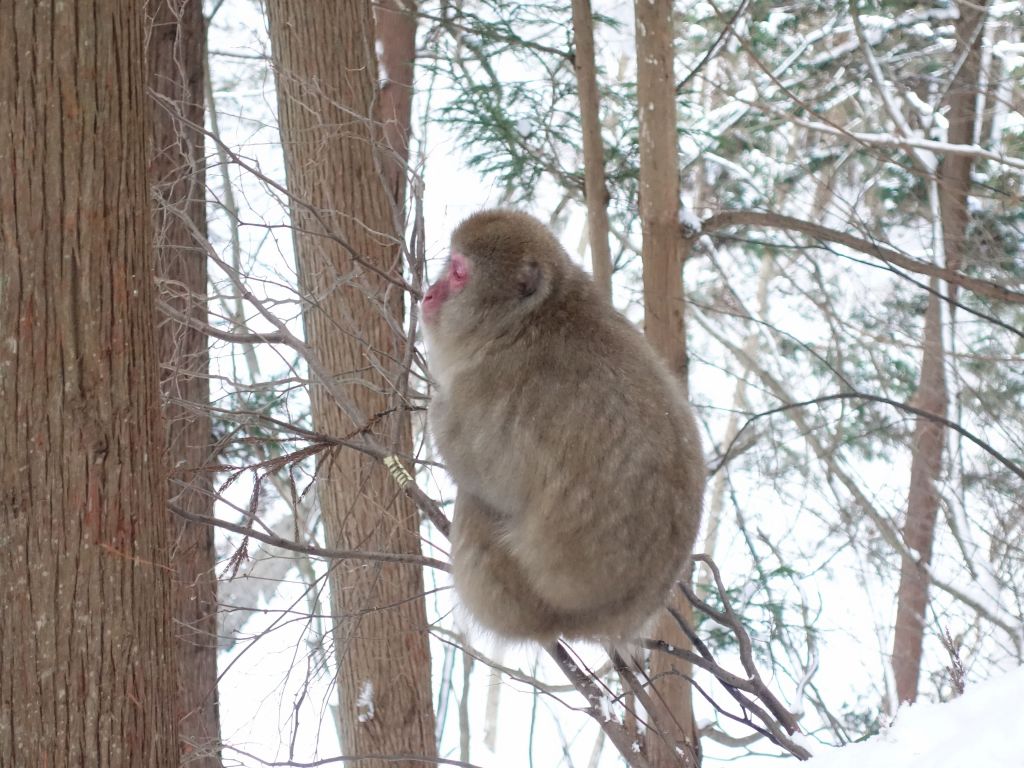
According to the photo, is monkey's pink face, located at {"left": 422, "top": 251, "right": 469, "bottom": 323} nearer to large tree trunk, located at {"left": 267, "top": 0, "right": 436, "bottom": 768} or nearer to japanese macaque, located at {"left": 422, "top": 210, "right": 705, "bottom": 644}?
japanese macaque, located at {"left": 422, "top": 210, "right": 705, "bottom": 644}

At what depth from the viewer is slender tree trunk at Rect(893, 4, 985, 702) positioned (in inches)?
340

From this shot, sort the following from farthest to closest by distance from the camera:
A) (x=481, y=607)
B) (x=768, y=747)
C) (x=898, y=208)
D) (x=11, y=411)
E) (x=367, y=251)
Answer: (x=768, y=747), (x=898, y=208), (x=367, y=251), (x=481, y=607), (x=11, y=411)

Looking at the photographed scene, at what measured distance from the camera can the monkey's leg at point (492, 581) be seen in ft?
9.86

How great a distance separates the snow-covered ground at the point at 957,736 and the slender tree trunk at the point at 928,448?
666 cm

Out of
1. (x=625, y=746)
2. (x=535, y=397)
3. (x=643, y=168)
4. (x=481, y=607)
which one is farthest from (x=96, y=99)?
(x=643, y=168)

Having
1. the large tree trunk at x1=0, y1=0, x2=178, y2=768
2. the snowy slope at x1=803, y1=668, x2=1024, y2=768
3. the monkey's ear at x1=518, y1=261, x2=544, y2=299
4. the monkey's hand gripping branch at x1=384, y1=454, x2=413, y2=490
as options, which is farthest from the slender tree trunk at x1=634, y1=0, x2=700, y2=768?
the large tree trunk at x1=0, y1=0, x2=178, y2=768

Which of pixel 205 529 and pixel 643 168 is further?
pixel 205 529

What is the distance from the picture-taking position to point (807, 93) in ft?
32.4

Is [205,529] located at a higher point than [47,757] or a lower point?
higher

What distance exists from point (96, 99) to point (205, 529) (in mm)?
3976

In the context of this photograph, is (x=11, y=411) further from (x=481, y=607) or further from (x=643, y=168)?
(x=643, y=168)

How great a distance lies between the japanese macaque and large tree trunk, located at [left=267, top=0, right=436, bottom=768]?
3.86ft

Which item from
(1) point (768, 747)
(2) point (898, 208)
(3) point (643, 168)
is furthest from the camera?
(1) point (768, 747)

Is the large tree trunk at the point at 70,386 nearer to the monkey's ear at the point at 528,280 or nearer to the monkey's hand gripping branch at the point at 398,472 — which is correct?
the monkey's hand gripping branch at the point at 398,472
